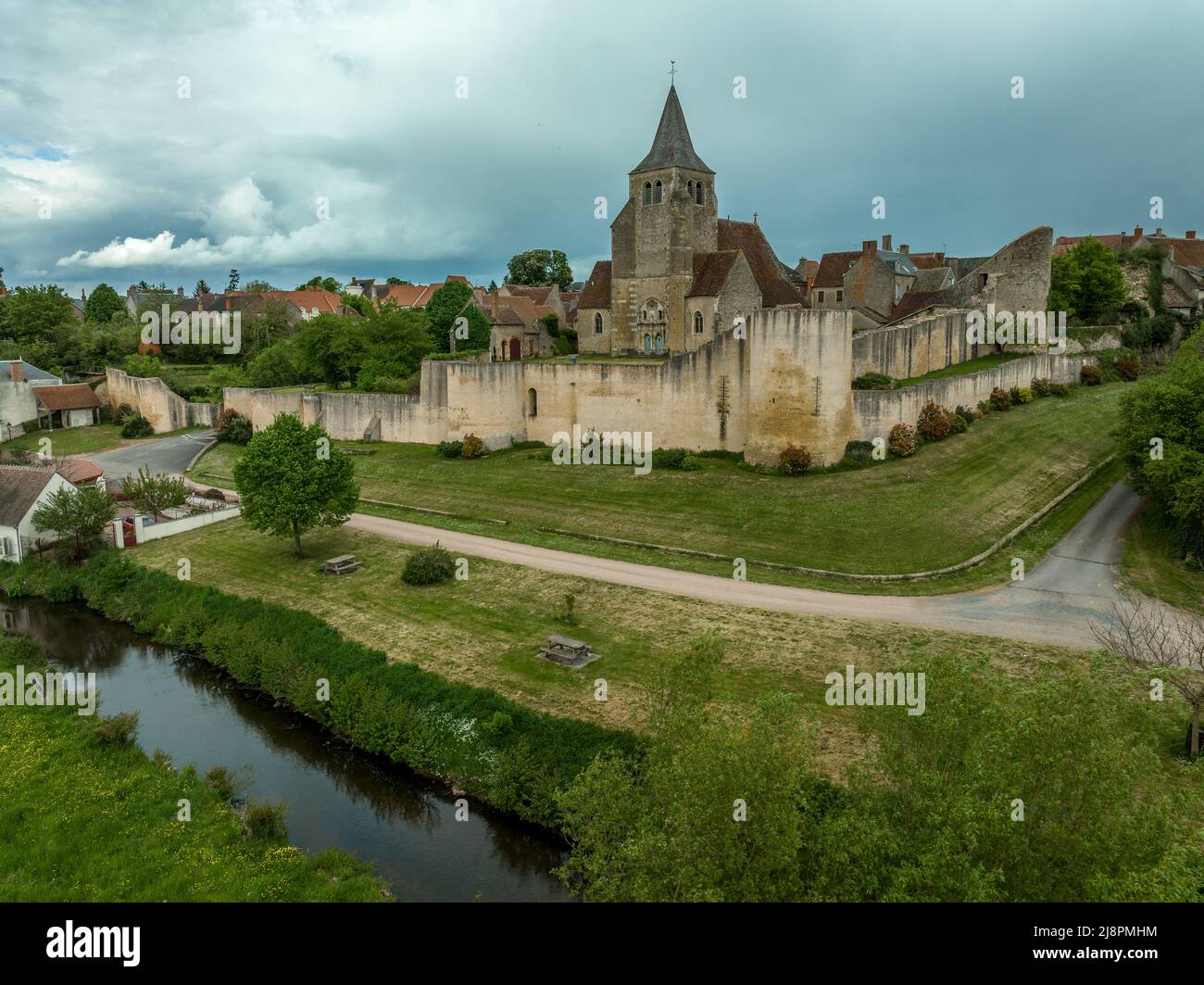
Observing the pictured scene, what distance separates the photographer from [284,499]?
2730 cm

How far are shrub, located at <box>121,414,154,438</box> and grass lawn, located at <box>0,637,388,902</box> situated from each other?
118 ft

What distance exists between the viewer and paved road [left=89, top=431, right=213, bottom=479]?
4231cm

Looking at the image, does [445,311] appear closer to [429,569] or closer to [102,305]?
[429,569]

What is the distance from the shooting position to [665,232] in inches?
1706

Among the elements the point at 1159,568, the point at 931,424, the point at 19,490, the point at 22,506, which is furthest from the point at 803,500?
the point at 19,490

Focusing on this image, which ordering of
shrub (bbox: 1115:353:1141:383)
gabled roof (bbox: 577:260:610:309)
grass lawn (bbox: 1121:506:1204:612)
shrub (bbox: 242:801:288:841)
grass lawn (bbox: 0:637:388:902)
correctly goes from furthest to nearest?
gabled roof (bbox: 577:260:610:309)
shrub (bbox: 1115:353:1141:383)
grass lawn (bbox: 1121:506:1204:612)
shrub (bbox: 242:801:288:841)
grass lawn (bbox: 0:637:388:902)

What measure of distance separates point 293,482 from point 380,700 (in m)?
11.0

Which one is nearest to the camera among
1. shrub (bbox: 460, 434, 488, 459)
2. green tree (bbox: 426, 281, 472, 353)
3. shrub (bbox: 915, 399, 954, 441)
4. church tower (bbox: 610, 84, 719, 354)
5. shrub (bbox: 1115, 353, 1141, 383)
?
shrub (bbox: 915, 399, 954, 441)

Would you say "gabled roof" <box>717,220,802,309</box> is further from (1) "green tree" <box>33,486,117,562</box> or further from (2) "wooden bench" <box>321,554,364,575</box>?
(1) "green tree" <box>33,486,117,562</box>

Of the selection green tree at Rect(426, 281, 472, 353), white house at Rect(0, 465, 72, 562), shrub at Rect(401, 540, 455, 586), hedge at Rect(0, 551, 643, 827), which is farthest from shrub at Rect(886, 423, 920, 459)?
green tree at Rect(426, 281, 472, 353)

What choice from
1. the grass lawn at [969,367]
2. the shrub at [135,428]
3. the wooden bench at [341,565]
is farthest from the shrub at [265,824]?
the shrub at [135,428]

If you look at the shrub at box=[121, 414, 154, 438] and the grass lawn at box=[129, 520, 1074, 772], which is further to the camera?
the shrub at box=[121, 414, 154, 438]

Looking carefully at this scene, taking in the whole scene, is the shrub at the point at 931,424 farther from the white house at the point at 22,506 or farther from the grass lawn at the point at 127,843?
the white house at the point at 22,506

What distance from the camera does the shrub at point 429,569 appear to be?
2492 cm
